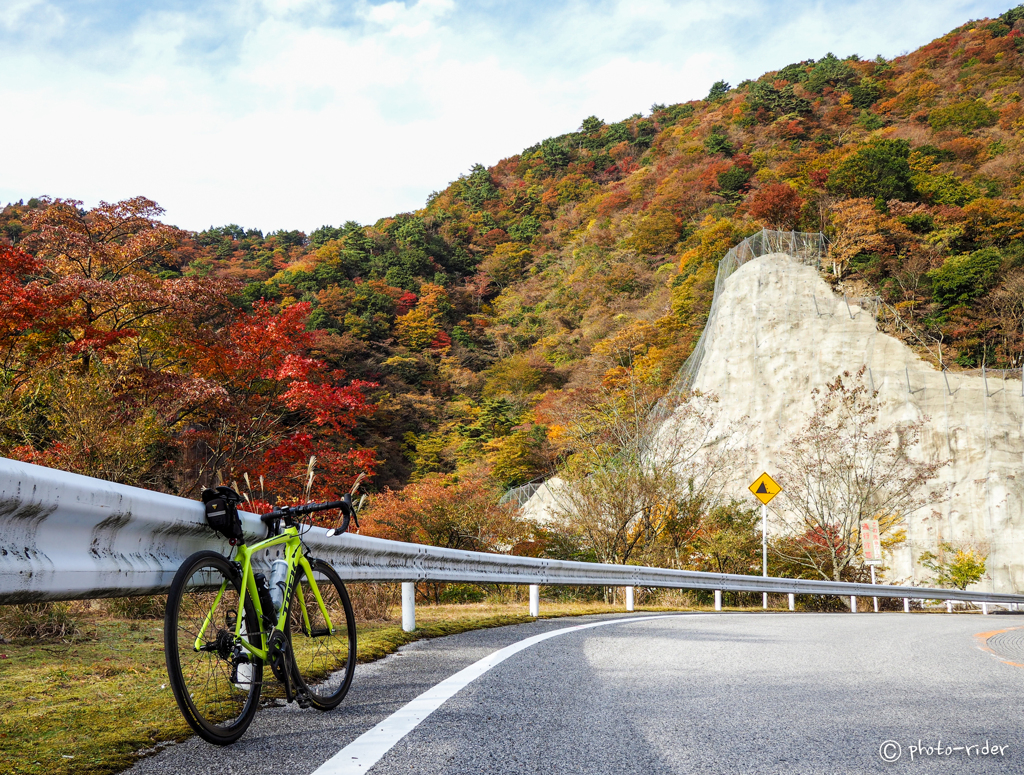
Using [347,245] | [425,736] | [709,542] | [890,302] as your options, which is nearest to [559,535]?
[709,542]

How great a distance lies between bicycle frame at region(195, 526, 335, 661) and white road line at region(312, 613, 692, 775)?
0.55m

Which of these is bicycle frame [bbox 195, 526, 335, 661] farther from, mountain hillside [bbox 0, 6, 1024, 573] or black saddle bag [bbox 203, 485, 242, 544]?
mountain hillside [bbox 0, 6, 1024, 573]

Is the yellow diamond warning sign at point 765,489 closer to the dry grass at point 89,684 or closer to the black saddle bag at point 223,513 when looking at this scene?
the dry grass at point 89,684

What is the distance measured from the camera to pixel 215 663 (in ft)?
9.41

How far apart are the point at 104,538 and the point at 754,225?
4825 centimetres

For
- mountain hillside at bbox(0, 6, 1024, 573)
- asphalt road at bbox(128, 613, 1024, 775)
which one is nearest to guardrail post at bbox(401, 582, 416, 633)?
asphalt road at bbox(128, 613, 1024, 775)

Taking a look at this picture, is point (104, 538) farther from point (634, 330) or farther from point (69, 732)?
point (634, 330)

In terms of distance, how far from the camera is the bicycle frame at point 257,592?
9.51 ft

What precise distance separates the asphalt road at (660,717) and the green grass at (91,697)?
196mm

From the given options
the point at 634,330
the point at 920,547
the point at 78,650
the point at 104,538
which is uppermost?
the point at 634,330

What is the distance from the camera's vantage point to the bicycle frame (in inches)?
114

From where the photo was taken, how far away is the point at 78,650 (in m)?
4.93

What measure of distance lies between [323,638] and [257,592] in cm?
100

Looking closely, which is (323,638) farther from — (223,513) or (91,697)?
(223,513)
